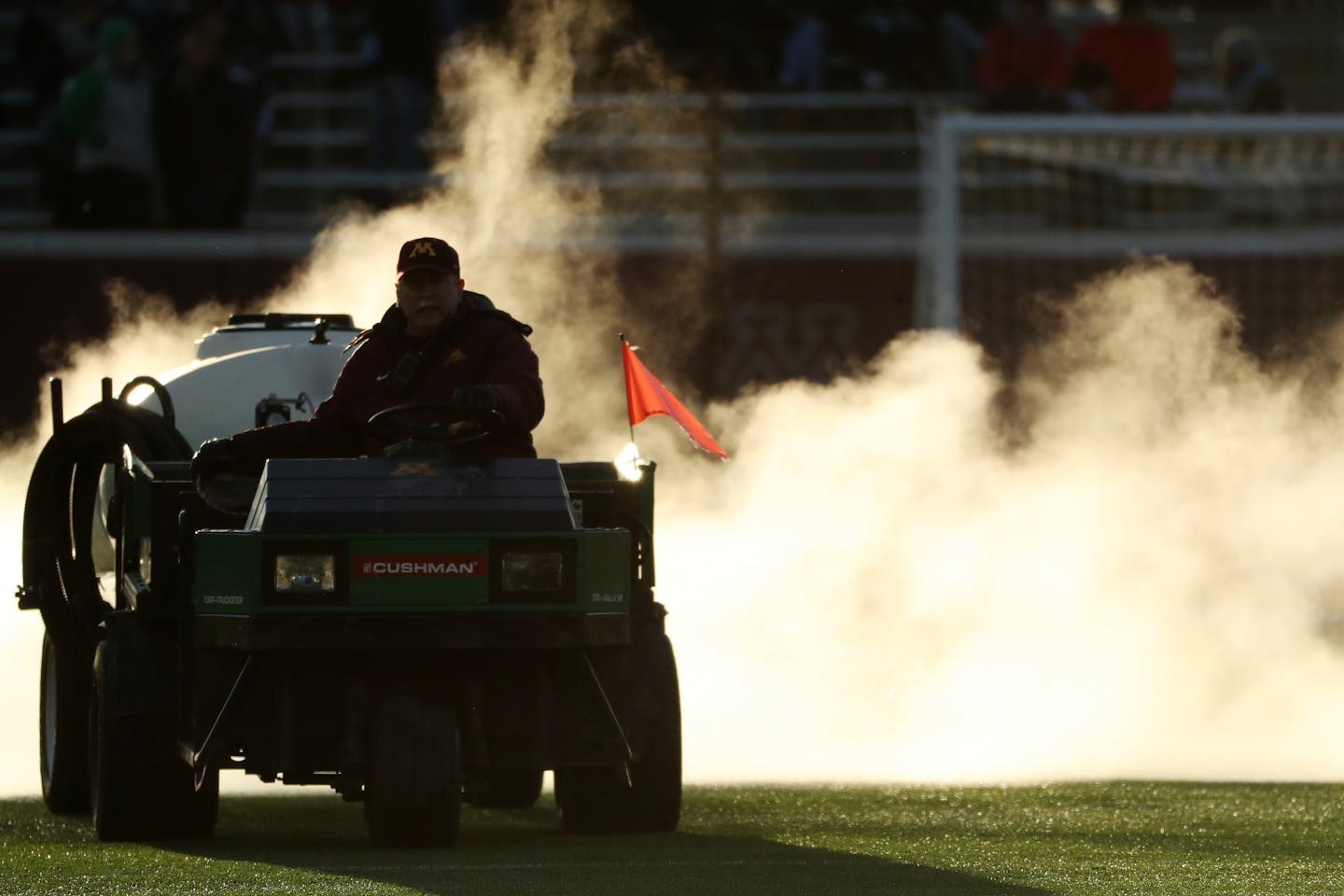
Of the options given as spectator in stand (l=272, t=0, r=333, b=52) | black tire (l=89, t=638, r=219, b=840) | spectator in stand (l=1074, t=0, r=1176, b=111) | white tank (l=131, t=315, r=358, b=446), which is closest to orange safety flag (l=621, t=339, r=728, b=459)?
white tank (l=131, t=315, r=358, b=446)

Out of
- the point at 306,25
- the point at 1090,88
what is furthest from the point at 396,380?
the point at 306,25

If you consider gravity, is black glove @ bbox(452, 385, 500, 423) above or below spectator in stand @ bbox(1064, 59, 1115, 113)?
below

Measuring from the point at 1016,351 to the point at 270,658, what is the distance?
10974 mm

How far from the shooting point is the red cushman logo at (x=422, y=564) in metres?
8.34

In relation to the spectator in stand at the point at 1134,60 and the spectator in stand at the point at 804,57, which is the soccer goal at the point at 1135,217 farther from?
the spectator in stand at the point at 804,57

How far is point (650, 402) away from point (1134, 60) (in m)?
12.5

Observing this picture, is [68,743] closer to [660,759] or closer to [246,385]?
[246,385]

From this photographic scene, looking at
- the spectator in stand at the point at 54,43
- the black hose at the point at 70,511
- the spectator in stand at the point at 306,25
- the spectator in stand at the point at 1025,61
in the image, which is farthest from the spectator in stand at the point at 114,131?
the black hose at the point at 70,511

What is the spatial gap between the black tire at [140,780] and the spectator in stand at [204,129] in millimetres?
11716

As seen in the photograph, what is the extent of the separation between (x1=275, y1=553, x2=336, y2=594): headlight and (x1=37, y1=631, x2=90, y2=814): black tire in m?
2.11

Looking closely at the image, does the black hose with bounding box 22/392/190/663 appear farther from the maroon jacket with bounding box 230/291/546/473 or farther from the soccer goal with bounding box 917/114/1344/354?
the soccer goal with bounding box 917/114/1344/354

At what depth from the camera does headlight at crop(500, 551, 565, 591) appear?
841 centimetres

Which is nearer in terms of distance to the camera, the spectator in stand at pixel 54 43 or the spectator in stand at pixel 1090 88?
the spectator in stand at pixel 54 43

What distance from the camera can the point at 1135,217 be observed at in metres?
20.4
